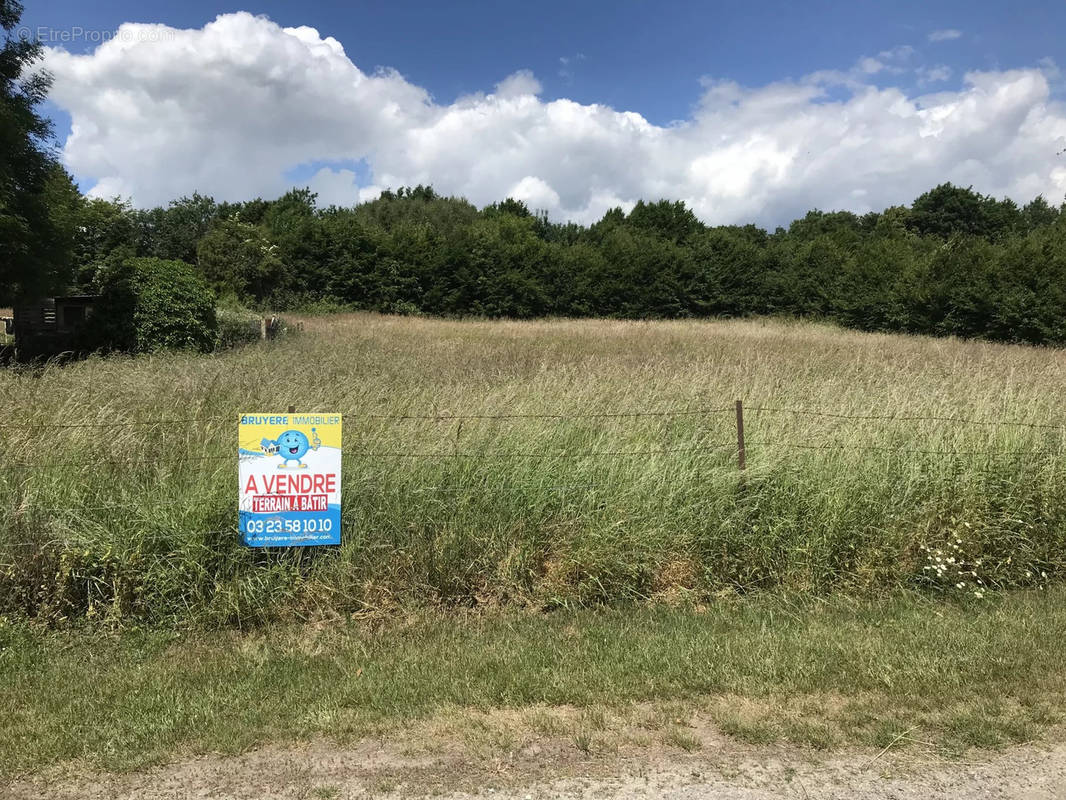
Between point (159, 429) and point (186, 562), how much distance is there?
174cm

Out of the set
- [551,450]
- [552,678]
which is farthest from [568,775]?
[551,450]

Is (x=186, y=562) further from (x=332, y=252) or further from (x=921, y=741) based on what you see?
(x=332, y=252)

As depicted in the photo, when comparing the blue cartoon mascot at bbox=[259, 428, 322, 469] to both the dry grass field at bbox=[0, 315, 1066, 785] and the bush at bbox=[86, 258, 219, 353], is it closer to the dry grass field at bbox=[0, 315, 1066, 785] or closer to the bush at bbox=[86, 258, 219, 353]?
the dry grass field at bbox=[0, 315, 1066, 785]

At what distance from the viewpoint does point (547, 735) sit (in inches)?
121

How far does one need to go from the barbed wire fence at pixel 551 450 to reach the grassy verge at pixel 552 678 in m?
1.03

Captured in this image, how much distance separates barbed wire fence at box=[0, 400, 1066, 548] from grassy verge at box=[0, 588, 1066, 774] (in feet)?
3.38

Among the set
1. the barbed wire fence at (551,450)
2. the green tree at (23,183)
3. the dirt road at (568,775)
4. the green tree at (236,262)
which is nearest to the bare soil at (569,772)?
the dirt road at (568,775)

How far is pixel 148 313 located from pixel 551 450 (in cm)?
1495

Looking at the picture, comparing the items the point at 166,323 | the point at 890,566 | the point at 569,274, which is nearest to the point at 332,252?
the point at 569,274

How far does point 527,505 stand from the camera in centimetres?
506

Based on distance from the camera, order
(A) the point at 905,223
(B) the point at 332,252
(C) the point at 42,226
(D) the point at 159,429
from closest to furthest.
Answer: (D) the point at 159,429 → (C) the point at 42,226 → (B) the point at 332,252 → (A) the point at 905,223

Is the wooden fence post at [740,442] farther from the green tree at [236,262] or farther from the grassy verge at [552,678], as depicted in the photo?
the green tree at [236,262]

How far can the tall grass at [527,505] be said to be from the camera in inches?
177

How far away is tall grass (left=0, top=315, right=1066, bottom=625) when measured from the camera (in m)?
4.49
